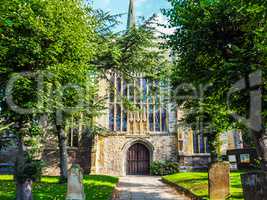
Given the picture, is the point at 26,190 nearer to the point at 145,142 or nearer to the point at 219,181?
the point at 219,181

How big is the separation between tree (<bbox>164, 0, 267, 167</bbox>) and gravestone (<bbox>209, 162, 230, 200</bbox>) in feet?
5.83

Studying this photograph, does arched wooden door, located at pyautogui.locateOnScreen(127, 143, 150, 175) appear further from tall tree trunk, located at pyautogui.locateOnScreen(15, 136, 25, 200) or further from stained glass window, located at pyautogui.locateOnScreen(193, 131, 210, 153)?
tall tree trunk, located at pyautogui.locateOnScreen(15, 136, 25, 200)

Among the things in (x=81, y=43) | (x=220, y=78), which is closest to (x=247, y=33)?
(x=220, y=78)

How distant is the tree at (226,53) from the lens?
907 cm

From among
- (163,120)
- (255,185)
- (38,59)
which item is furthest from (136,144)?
(255,185)

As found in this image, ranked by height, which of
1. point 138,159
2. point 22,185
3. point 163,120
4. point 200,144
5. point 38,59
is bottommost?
point 138,159

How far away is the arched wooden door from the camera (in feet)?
101

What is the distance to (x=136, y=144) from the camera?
31.2 meters

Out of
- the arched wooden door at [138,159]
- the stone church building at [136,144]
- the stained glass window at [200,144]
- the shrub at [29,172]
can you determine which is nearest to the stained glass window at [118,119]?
the stone church building at [136,144]

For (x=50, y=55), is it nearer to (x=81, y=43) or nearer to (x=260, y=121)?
(x=81, y=43)

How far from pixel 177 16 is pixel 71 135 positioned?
2157cm

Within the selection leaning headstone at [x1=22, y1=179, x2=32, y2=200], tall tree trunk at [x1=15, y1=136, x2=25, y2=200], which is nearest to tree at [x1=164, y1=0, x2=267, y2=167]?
tall tree trunk at [x1=15, y1=136, x2=25, y2=200]

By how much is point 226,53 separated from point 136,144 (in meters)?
22.1

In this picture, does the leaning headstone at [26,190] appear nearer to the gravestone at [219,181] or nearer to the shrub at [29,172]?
the shrub at [29,172]
